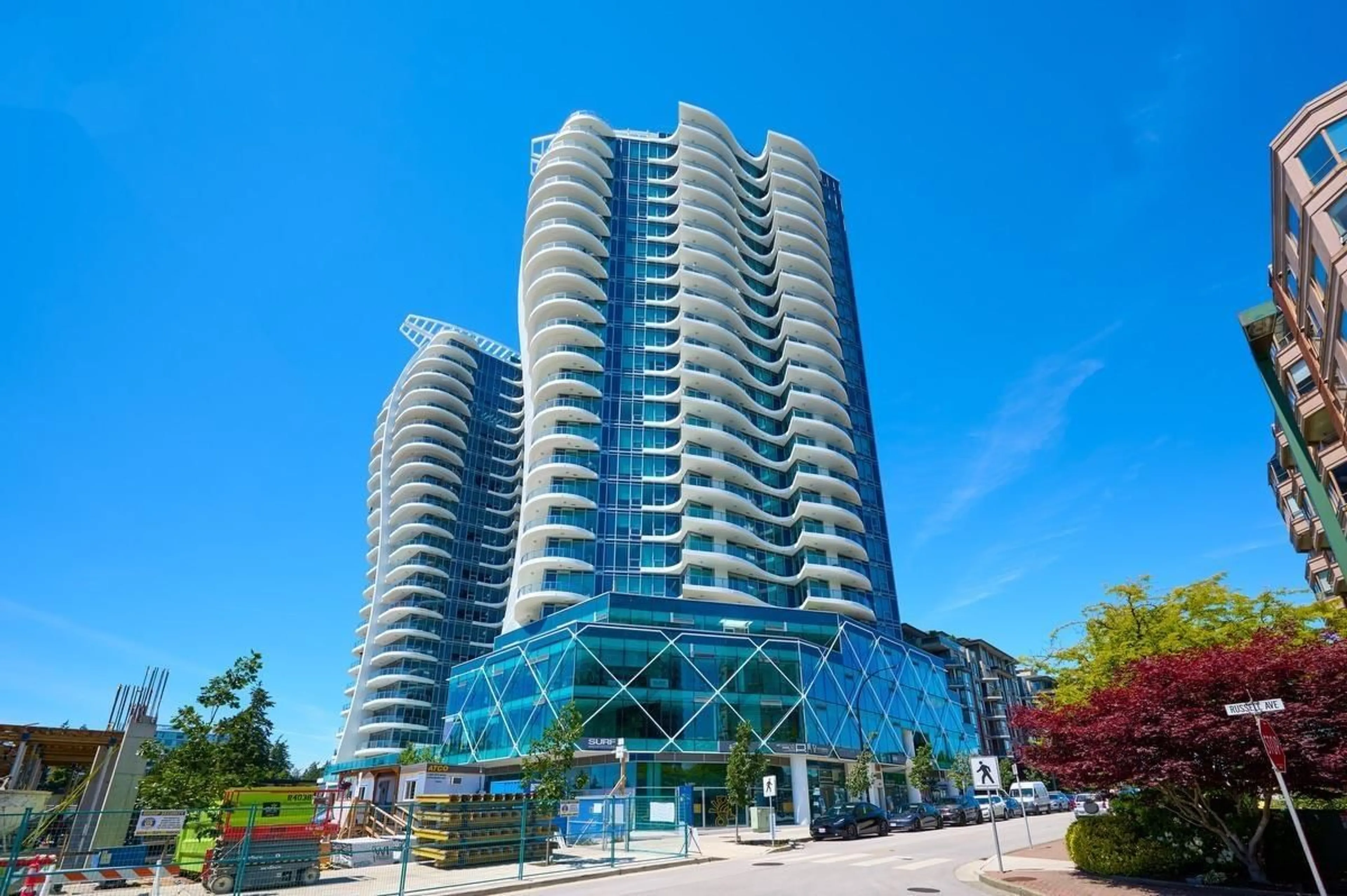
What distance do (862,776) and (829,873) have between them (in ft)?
114

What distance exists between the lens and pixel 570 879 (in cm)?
1964

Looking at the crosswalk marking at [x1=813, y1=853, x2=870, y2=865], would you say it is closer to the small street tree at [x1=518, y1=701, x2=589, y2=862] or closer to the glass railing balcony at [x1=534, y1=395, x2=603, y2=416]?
the small street tree at [x1=518, y1=701, x2=589, y2=862]

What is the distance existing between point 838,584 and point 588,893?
56004mm

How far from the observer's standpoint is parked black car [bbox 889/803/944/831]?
38.3 m

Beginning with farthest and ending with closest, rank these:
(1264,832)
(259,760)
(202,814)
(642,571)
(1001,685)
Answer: (1001,685), (642,571), (259,760), (202,814), (1264,832)

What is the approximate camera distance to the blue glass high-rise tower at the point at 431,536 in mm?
95562

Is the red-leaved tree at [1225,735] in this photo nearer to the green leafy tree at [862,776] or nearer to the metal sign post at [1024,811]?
the metal sign post at [1024,811]

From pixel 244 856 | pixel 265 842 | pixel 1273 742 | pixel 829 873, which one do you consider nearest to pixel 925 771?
pixel 829 873

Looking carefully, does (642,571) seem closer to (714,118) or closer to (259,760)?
(259,760)

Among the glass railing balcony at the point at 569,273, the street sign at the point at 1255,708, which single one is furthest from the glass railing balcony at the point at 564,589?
the street sign at the point at 1255,708

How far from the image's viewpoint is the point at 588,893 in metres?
16.9

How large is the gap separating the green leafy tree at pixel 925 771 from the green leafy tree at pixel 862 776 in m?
5.85

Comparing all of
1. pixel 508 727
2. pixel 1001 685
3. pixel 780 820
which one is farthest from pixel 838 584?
pixel 1001 685

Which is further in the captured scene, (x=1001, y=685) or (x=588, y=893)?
(x=1001, y=685)
